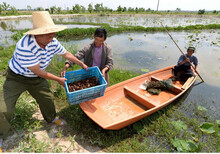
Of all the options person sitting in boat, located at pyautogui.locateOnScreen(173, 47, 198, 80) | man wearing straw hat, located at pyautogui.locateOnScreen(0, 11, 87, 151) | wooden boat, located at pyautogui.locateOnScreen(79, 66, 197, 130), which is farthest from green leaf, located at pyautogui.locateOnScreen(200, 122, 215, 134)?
man wearing straw hat, located at pyautogui.locateOnScreen(0, 11, 87, 151)

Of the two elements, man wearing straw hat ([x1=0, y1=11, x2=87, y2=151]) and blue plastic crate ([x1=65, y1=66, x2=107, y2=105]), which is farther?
blue plastic crate ([x1=65, y1=66, x2=107, y2=105])

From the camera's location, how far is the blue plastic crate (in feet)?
6.59

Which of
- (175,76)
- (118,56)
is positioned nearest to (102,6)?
(118,56)

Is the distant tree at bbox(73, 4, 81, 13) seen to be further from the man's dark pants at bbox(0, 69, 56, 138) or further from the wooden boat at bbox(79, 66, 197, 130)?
the man's dark pants at bbox(0, 69, 56, 138)

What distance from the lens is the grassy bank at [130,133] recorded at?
212cm

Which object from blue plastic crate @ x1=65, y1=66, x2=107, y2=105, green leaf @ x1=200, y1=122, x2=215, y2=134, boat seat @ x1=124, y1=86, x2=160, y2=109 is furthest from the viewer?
boat seat @ x1=124, y1=86, x2=160, y2=109

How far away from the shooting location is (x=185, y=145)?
7.17 feet

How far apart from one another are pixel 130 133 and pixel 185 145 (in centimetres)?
93

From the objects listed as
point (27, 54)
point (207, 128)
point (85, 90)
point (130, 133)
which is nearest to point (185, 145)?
point (207, 128)

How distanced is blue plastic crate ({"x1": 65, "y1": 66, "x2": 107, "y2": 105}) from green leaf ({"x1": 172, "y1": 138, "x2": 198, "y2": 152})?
1.54 m

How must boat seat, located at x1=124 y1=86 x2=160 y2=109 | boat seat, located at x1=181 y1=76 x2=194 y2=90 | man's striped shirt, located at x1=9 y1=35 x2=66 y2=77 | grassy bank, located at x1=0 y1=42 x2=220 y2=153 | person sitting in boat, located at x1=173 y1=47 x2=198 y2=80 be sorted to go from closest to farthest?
1. man's striped shirt, located at x1=9 y1=35 x2=66 y2=77
2. grassy bank, located at x1=0 y1=42 x2=220 y2=153
3. boat seat, located at x1=124 y1=86 x2=160 y2=109
4. boat seat, located at x1=181 y1=76 x2=194 y2=90
5. person sitting in boat, located at x1=173 y1=47 x2=198 y2=80

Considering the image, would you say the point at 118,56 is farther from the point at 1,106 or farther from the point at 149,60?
the point at 1,106

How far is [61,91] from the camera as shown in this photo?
3.37 metres

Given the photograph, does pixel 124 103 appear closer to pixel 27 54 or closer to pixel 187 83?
pixel 187 83
